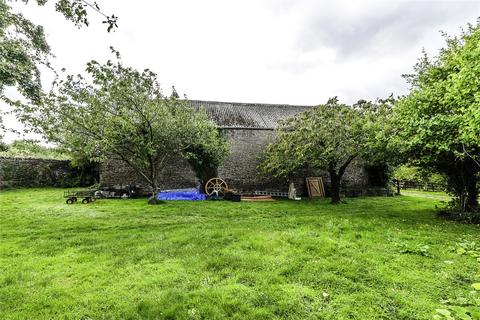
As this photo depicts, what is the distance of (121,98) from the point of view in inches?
470

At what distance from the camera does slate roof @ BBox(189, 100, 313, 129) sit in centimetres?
2020

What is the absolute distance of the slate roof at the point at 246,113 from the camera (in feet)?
66.3

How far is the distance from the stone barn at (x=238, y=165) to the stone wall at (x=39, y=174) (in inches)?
266

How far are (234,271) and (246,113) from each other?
18243 millimetres

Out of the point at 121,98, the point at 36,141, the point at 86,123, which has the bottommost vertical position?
the point at 36,141

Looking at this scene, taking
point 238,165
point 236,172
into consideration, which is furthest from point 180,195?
point 238,165

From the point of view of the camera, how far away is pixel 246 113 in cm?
2198

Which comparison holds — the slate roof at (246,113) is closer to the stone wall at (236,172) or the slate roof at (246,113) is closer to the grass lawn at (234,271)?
the stone wall at (236,172)

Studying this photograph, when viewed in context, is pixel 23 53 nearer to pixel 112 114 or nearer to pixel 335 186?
pixel 112 114

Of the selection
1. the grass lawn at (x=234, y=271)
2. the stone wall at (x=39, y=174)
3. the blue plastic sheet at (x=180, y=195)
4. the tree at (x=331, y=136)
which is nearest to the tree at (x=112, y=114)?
the blue plastic sheet at (x=180, y=195)

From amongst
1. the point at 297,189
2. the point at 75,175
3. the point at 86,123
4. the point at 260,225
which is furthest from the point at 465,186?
the point at 75,175

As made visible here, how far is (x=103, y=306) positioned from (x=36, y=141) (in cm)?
1028

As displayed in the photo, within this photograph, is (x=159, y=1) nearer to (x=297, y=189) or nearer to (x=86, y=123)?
(x=86, y=123)

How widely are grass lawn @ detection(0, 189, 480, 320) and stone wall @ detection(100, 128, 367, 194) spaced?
9.34m
